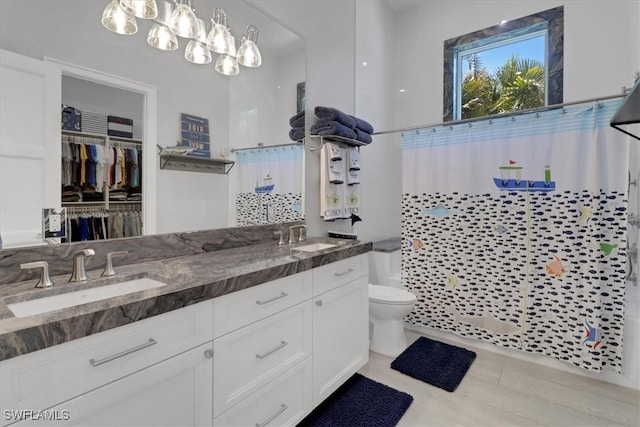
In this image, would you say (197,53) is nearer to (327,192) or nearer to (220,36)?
(220,36)

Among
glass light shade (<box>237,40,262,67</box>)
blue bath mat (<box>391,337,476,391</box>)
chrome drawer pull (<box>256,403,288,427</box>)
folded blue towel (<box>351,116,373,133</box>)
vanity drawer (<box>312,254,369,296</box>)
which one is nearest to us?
chrome drawer pull (<box>256,403,288,427</box>)

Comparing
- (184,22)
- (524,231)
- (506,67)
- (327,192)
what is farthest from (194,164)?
(506,67)

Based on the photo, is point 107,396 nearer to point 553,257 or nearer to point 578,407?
point 578,407

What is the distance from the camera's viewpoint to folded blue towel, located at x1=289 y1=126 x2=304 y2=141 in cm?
237

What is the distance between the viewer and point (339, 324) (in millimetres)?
1816

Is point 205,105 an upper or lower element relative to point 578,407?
upper

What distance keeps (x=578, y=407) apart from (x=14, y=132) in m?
3.03

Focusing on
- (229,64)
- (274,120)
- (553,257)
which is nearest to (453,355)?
(553,257)

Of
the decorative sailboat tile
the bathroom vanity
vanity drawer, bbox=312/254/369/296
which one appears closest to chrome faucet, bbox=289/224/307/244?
the bathroom vanity

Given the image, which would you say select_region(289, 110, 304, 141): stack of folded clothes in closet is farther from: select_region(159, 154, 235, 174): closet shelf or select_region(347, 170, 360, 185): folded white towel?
select_region(159, 154, 235, 174): closet shelf

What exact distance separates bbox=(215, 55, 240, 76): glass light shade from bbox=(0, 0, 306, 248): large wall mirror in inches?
1.4

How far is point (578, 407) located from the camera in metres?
1.81

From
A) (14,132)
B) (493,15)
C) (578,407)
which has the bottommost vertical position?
(578,407)

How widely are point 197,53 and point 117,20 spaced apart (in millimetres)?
398
